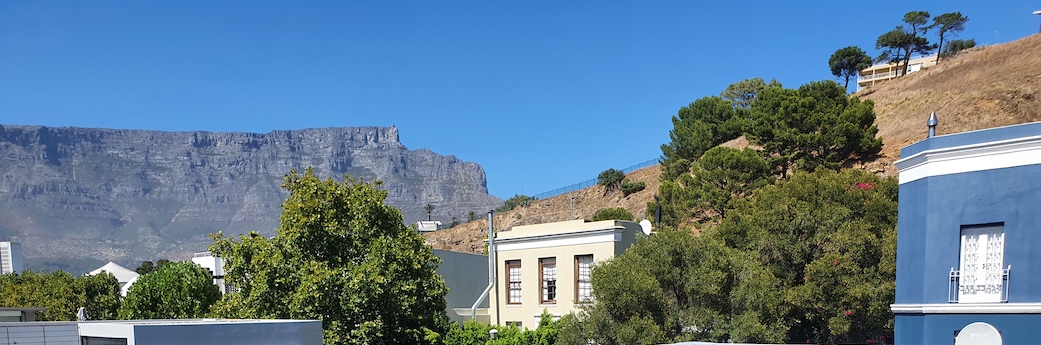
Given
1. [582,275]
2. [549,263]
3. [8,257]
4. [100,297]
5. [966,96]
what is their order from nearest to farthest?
[582,275] < [549,263] < [100,297] < [966,96] < [8,257]

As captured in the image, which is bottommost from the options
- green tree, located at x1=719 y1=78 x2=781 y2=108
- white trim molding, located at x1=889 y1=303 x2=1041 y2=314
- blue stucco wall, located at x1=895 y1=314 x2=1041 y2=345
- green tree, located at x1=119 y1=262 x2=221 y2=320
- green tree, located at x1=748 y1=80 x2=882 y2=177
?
green tree, located at x1=119 y1=262 x2=221 y2=320

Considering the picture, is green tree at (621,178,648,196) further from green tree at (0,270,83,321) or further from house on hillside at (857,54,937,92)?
green tree at (0,270,83,321)

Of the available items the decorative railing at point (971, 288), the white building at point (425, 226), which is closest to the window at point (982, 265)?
the decorative railing at point (971, 288)

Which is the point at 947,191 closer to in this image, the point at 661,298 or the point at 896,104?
the point at 661,298

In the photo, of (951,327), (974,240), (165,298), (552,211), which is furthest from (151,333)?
(552,211)

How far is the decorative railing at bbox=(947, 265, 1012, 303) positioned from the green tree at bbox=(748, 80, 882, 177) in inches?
1456

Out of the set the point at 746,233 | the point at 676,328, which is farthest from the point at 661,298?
the point at 746,233

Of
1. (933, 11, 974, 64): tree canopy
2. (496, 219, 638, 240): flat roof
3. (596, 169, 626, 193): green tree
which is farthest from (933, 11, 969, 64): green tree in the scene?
(496, 219, 638, 240): flat roof

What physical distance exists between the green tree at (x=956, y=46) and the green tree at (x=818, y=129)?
45.1 m

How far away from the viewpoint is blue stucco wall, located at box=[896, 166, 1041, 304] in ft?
45.0

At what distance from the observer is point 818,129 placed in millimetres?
51969

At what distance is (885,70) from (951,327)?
9427 cm

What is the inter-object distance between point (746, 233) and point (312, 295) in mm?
16080

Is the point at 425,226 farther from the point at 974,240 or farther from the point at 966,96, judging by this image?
the point at 974,240
